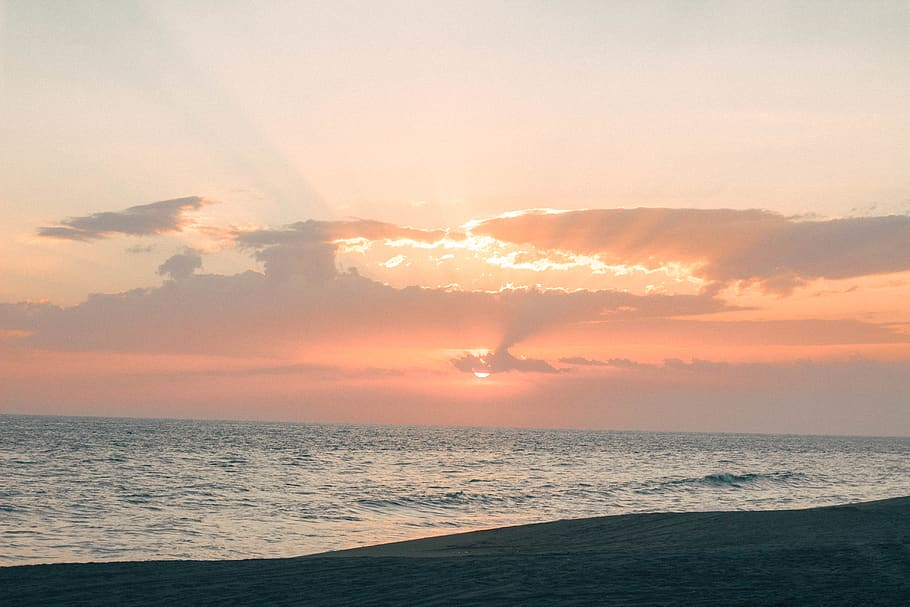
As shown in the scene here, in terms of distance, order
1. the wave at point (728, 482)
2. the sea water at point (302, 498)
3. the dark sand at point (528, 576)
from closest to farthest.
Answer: the dark sand at point (528, 576), the sea water at point (302, 498), the wave at point (728, 482)

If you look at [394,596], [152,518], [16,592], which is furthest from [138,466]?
[394,596]

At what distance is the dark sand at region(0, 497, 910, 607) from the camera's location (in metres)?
15.0

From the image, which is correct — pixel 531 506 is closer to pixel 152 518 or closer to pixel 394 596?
pixel 152 518

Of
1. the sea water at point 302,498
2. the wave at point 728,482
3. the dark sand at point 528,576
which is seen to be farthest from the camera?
the wave at point 728,482

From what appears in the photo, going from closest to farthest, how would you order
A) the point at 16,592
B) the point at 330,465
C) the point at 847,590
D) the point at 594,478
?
the point at 847,590
the point at 16,592
the point at 594,478
the point at 330,465

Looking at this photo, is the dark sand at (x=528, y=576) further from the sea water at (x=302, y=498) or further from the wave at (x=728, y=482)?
the wave at (x=728, y=482)

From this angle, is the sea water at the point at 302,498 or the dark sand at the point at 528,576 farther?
the sea water at the point at 302,498

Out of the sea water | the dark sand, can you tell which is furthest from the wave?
the dark sand

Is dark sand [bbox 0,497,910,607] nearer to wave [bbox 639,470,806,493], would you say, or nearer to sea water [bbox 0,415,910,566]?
sea water [bbox 0,415,910,566]

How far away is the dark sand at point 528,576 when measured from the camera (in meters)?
15.0

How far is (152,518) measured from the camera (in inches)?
1258

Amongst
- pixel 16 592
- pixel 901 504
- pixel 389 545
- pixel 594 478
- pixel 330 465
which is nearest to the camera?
pixel 16 592

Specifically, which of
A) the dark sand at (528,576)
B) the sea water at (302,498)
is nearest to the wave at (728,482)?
the sea water at (302,498)

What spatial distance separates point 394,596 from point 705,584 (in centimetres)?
628
